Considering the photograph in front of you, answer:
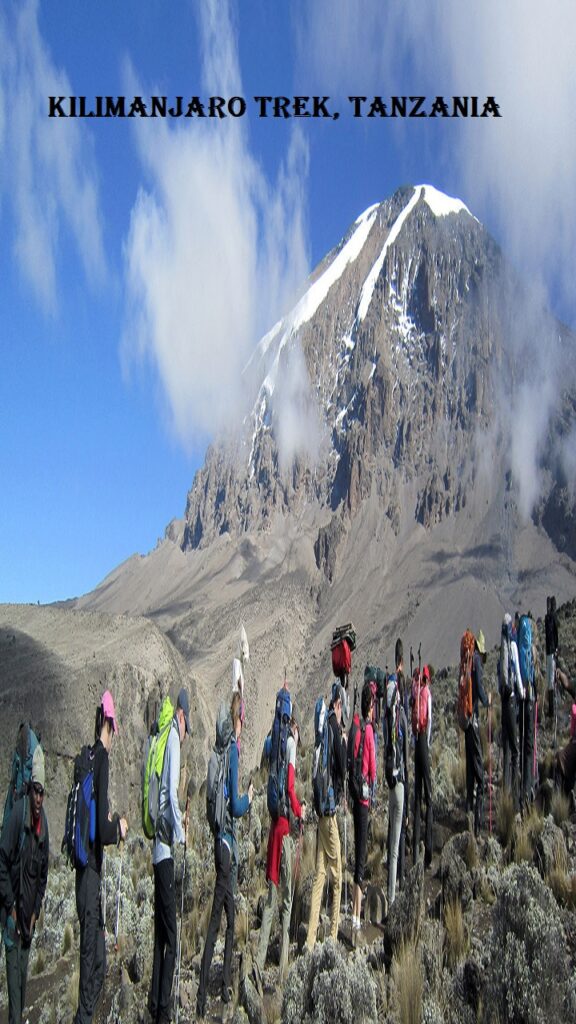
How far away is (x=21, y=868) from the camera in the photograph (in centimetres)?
573

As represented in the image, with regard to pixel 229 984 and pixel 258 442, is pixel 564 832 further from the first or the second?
pixel 258 442

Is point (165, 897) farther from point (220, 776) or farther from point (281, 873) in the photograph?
point (281, 873)

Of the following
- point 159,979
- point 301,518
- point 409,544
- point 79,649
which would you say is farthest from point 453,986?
point 301,518

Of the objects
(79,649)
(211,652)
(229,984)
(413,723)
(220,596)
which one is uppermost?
(220,596)

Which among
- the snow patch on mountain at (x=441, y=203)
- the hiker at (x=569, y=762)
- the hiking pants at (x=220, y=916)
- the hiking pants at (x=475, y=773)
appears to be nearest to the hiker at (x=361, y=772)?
the hiking pants at (x=475, y=773)

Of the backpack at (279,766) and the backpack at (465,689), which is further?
the backpack at (465,689)

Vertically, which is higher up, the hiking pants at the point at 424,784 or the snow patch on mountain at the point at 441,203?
the snow patch on mountain at the point at 441,203

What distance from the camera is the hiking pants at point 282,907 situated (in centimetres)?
633

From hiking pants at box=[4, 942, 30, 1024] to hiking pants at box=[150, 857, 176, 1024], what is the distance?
110 cm

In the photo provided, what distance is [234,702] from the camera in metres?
6.32

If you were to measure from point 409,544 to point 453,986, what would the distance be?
126151 millimetres

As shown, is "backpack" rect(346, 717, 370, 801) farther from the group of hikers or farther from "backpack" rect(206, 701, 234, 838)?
"backpack" rect(206, 701, 234, 838)

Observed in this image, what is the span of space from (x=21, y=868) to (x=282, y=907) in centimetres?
212

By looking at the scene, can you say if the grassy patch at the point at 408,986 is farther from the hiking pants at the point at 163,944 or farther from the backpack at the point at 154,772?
the backpack at the point at 154,772
